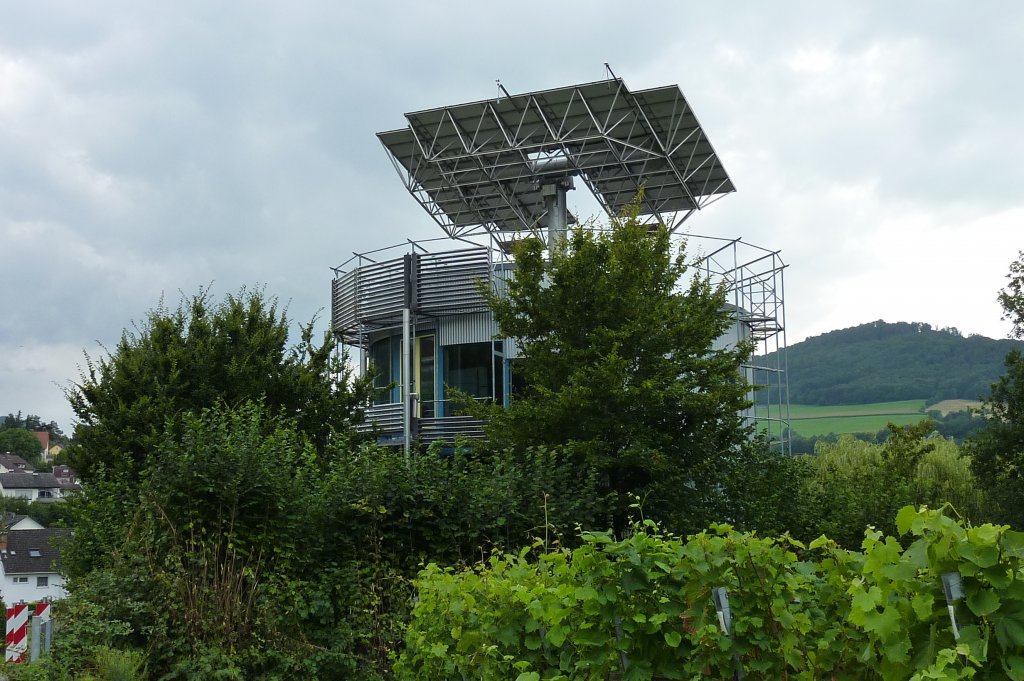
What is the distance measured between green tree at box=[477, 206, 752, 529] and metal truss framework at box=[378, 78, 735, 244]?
13.7 feet

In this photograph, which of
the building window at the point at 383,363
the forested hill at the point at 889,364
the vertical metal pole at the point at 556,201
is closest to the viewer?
the vertical metal pole at the point at 556,201

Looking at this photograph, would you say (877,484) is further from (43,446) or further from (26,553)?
(43,446)

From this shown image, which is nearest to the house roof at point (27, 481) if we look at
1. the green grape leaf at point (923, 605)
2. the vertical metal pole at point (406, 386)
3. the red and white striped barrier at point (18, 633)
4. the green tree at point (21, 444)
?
the green tree at point (21, 444)

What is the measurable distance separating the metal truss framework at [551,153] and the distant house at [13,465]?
143477 millimetres

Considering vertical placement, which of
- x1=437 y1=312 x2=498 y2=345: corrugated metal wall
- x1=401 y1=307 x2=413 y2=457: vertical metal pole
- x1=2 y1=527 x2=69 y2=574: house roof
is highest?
x1=437 y1=312 x2=498 y2=345: corrugated metal wall

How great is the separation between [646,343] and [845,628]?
45.4ft

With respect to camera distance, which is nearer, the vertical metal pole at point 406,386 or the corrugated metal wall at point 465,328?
the vertical metal pole at point 406,386

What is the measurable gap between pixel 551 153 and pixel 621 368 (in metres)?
11.3

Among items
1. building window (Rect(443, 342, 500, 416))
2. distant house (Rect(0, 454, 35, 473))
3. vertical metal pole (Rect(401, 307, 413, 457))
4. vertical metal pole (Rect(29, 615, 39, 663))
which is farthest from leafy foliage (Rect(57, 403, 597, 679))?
distant house (Rect(0, 454, 35, 473))

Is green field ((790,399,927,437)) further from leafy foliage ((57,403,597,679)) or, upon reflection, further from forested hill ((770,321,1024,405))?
leafy foliage ((57,403,597,679))

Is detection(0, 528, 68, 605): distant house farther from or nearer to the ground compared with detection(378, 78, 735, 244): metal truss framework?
nearer to the ground

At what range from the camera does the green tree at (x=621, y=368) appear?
57.5ft

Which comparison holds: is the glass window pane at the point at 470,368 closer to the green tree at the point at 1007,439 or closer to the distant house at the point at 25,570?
the green tree at the point at 1007,439

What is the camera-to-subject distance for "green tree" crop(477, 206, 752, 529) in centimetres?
1752
